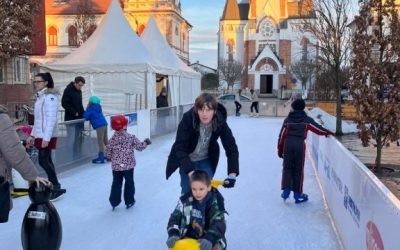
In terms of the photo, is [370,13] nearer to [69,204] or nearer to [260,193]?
[260,193]

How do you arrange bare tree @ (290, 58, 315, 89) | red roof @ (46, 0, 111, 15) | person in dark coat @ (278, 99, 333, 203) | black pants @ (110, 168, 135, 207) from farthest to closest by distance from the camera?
red roof @ (46, 0, 111, 15) < bare tree @ (290, 58, 315, 89) < person in dark coat @ (278, 99, 333, 203) < black pants @ (110, 168, 135, 207)

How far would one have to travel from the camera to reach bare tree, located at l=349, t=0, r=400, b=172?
10.7 m

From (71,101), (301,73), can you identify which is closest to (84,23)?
(301,73)

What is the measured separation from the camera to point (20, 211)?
6.11 m

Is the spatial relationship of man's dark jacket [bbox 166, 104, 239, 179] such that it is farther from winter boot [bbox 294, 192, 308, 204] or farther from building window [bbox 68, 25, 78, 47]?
building window [bbox 68, 25, 78, 47]

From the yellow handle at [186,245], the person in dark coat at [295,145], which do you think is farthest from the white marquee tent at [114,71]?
the yellow handle at [186,245]

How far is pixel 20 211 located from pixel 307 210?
148 inches

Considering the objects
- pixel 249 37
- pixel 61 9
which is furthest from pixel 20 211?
pixel 249 37

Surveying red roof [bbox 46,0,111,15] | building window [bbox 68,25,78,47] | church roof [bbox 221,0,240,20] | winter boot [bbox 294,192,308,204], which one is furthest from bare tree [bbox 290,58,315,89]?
winter boot [bbox 294,192,308,204]

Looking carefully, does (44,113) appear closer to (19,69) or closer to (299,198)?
(299,198)

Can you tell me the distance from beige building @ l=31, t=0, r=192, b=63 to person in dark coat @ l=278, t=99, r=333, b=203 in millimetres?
52957

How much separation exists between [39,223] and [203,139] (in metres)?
1.46

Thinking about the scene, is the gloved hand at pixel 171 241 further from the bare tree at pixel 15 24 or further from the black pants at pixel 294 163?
the bare tree at pixel 15 24

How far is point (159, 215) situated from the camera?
240 inches
